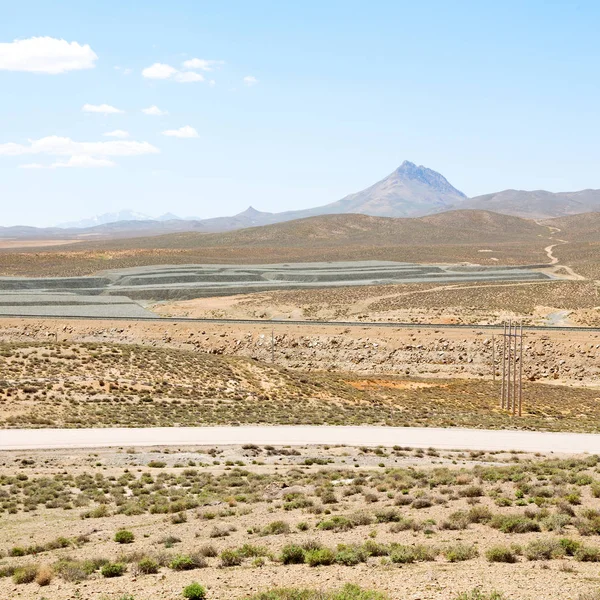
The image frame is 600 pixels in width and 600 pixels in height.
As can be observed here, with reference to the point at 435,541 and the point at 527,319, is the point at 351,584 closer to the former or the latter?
the point at 435,541

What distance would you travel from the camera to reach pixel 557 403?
149 feet

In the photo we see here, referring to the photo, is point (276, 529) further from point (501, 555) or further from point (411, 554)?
point (501, 555)

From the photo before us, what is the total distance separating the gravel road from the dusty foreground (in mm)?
1930

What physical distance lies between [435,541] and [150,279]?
323 feet

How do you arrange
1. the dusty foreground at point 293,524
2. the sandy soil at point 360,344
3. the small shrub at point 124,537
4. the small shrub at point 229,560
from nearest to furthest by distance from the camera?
1. the dusty foreground at point 293,524
2. the small shrub at point 229,560
3. the small shrub at point 124,537
4. the sandy soil at point 360,344

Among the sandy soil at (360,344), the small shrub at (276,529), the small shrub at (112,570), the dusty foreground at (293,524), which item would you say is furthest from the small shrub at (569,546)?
the sandy soil at (360,344)

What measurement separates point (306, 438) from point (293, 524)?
1401 centimetres

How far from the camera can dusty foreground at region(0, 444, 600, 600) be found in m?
14.0

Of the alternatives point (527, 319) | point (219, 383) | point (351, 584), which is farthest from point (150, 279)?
point (351, 584)

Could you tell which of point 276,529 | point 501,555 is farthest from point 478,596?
point 276,529

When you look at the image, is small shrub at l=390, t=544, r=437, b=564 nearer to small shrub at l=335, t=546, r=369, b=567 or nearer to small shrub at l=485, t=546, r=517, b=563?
small shrub at l=335, t=546, r=369, b=567

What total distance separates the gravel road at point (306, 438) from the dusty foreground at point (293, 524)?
6.33ft

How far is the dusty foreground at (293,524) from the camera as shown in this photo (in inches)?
551

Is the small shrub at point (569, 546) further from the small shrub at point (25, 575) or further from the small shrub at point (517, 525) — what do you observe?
the small shrub at point (25, 575)
